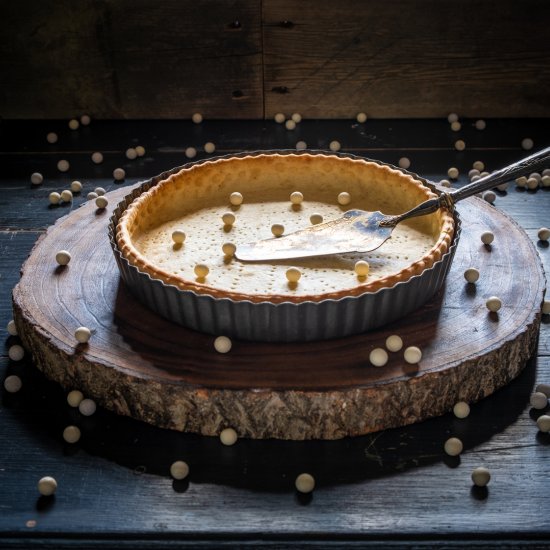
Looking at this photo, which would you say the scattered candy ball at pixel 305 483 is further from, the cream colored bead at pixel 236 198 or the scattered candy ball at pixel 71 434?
the cream colored bead at pixel 236 198

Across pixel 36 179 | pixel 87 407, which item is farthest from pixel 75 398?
pixel 36 179

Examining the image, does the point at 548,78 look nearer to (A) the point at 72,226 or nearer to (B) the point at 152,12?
(B) the point at 152,12

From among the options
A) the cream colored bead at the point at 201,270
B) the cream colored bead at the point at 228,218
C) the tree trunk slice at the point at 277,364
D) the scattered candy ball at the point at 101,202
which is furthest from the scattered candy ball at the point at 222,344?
the scattered candy ball at the point at 101,202

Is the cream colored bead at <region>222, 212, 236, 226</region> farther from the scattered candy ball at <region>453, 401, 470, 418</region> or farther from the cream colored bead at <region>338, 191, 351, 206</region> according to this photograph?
the scattered candy ball at <region>453, 401, 470, 418</region>

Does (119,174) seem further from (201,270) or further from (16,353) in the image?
(201,270)

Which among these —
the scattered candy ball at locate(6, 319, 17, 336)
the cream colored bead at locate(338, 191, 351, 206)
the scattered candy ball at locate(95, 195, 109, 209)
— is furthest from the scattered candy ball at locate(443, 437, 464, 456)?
the scattered candy ball at locate(95, 195, 109, 209)

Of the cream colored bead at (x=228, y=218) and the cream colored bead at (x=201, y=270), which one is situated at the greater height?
the cream colored bead at (x=201, y=270)
